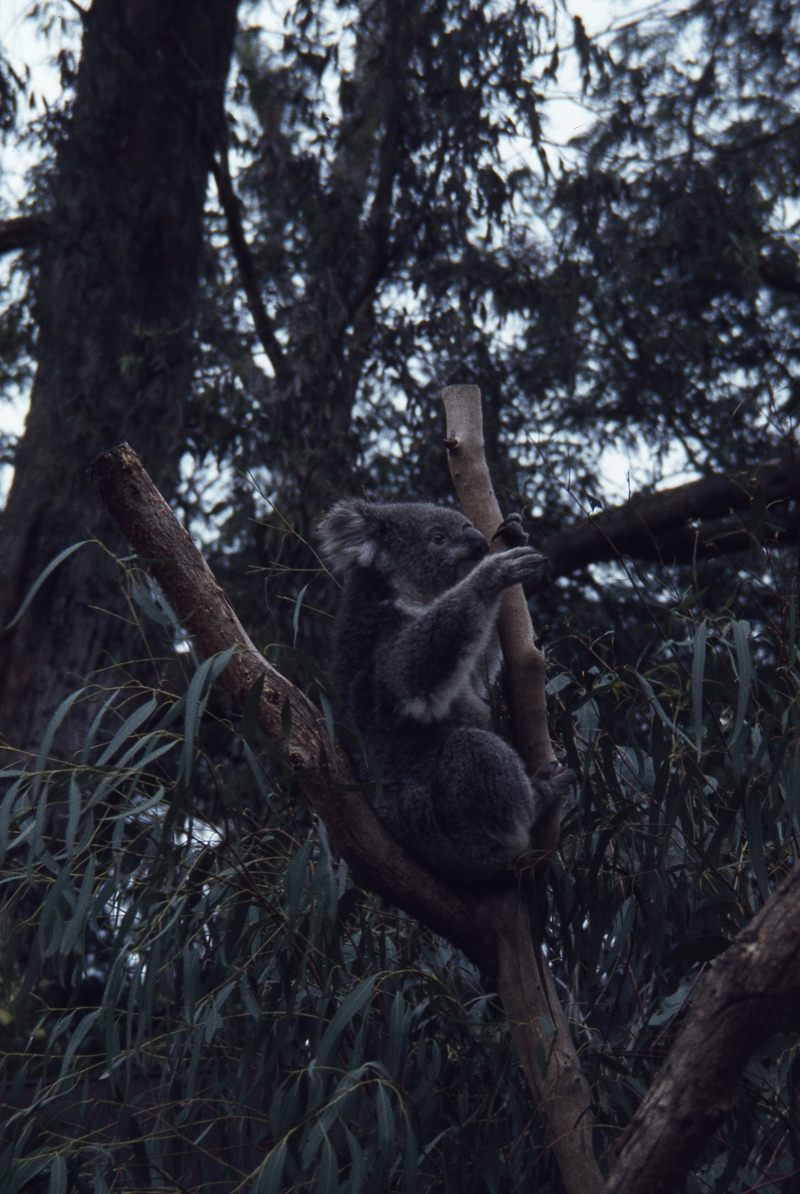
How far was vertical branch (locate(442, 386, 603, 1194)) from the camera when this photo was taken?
1979mm

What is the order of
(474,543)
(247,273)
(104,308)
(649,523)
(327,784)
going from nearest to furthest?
(327,784) < (474,543) < (649,523) < (247,273) < (104,308)

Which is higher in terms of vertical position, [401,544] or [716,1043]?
[401,544]

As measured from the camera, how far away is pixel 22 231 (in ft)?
20.7

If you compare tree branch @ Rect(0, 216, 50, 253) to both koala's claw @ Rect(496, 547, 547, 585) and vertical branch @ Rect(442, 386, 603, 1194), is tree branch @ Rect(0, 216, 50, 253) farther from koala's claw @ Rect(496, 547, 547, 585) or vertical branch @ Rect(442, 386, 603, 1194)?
koala's claw @ Rect(496, 547, 547, 585)

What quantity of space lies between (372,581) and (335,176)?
11.9 feet

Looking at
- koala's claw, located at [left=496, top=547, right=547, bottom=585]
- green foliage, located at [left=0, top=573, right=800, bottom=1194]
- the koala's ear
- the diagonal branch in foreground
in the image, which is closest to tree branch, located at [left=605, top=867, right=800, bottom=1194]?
green foliage, located at [left=0, top=573, right=800, bottom=1194]

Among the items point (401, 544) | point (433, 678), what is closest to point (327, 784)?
point (433, 678)

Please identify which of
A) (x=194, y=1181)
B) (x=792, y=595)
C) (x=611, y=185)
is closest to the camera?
(x=792, y=595)

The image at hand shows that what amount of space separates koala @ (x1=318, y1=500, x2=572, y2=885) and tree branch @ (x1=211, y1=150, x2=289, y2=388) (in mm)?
2488

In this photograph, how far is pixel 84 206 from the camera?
6.12 metres

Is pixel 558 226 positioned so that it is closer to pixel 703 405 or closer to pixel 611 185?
pixel 611 185

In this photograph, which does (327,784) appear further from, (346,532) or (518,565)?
(346,532)

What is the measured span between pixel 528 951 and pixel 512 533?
34.9 inches

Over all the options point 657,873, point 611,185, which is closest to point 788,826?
point 657,873
